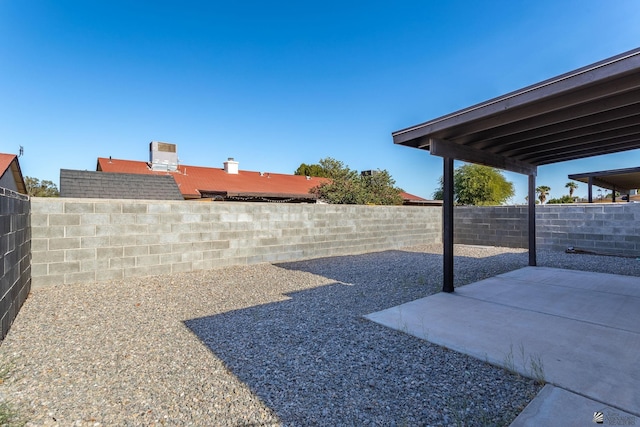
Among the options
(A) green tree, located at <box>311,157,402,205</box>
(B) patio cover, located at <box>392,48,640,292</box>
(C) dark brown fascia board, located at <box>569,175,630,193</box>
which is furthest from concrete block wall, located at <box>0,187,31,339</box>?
(C) dark brown fascia board, located at <box>569,175,630,193</box>

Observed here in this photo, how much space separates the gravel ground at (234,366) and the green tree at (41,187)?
28.7m

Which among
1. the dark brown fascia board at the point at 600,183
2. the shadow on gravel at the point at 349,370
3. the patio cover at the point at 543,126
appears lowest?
the shadow on gravel at the point at 349,370

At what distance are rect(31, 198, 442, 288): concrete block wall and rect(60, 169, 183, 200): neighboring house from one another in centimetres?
338

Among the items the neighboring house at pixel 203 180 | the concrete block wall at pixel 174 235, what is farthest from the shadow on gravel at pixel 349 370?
the neighboring house at pixel 203 180

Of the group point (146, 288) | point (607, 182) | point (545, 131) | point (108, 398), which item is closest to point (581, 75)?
point (545, 131)

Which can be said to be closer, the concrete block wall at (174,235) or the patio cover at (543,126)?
the patio cover at (543,126)

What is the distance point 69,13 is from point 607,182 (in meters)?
22.6

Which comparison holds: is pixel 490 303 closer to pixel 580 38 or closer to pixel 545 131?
pixel 545 131

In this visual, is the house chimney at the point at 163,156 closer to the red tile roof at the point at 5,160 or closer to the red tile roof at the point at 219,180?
the red tile roof at the point at 219,180

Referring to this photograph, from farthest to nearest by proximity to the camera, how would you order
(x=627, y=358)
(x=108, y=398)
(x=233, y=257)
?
(x=233, y=257) < (x=627, y=358) < (x=108, y=398)

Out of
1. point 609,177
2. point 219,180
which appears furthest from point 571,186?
point 219,180

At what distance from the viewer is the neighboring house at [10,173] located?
492 inches

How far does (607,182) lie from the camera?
49.6 feet

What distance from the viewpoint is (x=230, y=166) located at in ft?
70.2
